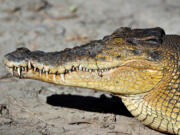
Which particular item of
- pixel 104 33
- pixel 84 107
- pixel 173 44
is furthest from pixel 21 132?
pixel 104 33

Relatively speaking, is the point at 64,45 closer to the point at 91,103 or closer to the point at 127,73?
the point at 91,103

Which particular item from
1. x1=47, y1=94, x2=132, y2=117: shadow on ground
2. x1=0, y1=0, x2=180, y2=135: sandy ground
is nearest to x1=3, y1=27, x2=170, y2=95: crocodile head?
x1=0, y1=0, x2=180, y2=135: sandy ground

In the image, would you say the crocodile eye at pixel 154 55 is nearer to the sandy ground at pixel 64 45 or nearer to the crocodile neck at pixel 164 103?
the crocodile neck at pixel 164 103

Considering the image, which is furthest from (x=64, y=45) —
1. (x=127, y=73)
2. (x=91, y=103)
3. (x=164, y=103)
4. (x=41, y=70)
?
(x=164, y=103)

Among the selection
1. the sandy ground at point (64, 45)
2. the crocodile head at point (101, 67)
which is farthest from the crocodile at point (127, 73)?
the sandy ground at point (64, 45)

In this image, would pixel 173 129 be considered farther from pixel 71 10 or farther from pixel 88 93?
pixel 71 10

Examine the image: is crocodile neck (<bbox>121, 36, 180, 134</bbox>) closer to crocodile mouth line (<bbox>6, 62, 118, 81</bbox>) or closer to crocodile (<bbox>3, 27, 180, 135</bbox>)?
crocodile (<bbox>3, 27, 180, 135</bbox>)
